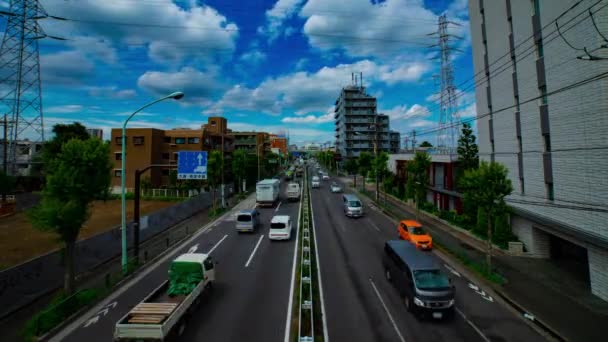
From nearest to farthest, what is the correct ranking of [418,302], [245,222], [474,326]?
[474,326] → [418,302] → [245,222]

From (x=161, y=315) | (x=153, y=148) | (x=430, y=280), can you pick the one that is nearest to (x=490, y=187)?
(x=430, y=280)

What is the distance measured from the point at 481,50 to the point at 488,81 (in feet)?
11.8

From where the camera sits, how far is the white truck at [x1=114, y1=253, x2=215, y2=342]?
8.59m

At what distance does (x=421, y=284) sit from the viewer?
38.2ft

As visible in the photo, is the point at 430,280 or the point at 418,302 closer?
the point at 418,302

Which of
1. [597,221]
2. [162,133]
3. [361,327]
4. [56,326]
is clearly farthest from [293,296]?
[162,133]

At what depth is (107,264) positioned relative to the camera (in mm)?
17844

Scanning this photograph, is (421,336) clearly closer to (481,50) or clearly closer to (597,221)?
(597,221)

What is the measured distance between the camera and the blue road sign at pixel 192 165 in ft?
76.2

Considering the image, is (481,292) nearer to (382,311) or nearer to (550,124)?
(382,311)

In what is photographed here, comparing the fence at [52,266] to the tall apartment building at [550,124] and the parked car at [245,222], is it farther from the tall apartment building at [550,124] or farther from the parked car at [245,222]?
the tall apartment building at [550,124]

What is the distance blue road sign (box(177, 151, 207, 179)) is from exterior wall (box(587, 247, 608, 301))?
25731mm

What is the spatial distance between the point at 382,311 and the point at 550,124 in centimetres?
1580

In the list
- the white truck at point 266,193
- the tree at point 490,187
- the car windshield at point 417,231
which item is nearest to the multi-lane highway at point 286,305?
the car windshield at point 417,231
